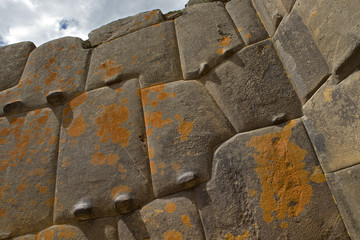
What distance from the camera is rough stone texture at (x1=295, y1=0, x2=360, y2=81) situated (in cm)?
85

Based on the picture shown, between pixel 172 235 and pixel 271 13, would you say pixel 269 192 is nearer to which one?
pixel 172 235

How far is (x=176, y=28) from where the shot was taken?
1632mm

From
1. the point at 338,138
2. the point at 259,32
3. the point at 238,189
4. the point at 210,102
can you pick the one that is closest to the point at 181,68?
the point at 210,102

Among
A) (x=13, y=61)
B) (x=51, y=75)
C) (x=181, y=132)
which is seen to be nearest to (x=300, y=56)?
(x=181, y=132)

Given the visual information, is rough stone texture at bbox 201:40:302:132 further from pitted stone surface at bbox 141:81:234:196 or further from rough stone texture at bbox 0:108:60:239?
rough stone texture at bbox 0:108:60:239

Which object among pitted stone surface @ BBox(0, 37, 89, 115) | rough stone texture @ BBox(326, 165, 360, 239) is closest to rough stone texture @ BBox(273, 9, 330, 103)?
rough stone texture @ BBox(326, 165, 360, 239)

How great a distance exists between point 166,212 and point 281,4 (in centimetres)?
121

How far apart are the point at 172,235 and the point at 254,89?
2.60 feet

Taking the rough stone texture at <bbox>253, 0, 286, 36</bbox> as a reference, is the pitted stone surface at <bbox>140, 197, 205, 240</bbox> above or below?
below

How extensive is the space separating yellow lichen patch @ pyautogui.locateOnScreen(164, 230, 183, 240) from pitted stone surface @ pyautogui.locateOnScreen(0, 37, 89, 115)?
1005 mm

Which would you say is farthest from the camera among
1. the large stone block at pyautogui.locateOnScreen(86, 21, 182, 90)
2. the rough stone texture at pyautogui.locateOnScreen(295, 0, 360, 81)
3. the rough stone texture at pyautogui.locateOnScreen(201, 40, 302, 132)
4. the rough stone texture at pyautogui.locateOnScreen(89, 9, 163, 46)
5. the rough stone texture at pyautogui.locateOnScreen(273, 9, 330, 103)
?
the rough stone texture at pyautogui.locateOnScreen(89, 9, 163, 46)

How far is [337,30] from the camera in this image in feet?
3.09

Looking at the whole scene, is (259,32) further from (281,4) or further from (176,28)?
(176,28)

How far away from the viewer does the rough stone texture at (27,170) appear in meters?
1.23
